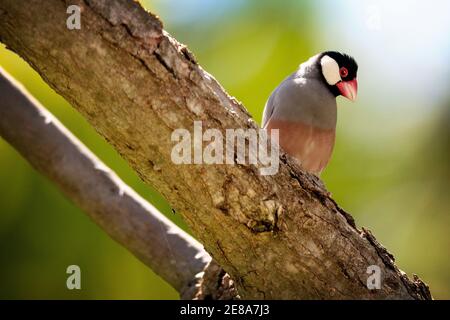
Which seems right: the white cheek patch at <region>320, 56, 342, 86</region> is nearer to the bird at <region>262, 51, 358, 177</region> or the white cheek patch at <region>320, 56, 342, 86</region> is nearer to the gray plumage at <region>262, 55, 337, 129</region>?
the bird at <region>262, 51, 358, 177</region>

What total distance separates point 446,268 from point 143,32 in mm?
3259

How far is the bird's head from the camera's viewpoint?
4.09m

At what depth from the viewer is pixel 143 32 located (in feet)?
7.30

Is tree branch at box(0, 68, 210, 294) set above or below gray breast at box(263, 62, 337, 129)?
below

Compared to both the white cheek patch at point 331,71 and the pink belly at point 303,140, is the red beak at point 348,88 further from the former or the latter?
the pink belly at point 303,140

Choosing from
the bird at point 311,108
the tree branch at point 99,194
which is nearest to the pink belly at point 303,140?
the bird at point 311,108

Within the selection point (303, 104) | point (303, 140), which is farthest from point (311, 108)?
point (303, 140)

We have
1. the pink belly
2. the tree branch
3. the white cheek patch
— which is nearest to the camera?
the tree branch

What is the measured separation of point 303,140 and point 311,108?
0.83ft

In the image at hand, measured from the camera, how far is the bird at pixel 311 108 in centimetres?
368

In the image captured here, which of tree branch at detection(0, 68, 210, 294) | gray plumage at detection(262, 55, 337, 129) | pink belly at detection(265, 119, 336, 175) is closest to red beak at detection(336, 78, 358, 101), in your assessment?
gray plumage at detection(262, 55, 337, 129)

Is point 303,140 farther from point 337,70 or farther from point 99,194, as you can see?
point 99,194

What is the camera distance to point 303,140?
367 centimetres

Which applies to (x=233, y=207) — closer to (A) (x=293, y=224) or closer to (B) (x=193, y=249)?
(A) (x=293, y=224)
